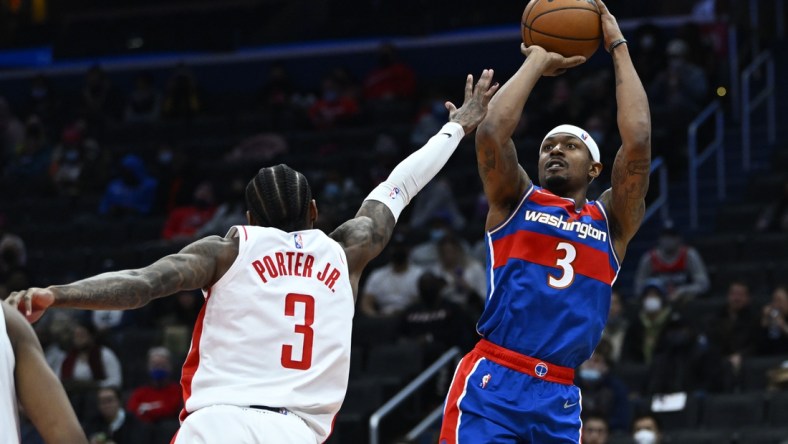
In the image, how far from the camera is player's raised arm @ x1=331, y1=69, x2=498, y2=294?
6.18 metres

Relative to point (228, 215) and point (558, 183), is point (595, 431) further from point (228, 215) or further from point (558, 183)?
point (228, 215)

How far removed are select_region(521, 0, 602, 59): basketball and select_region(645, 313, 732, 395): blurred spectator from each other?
6361 millimetres

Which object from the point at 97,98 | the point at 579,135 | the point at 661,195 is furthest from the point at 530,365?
the point at 97,98

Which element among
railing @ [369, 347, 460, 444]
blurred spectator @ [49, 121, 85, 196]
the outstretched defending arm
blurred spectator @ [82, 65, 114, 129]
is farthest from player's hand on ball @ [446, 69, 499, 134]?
blurred spectator @ [82, 65, 114, 129]

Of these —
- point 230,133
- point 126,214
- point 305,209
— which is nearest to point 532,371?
point 305,209

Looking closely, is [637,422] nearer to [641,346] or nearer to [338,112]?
[641,346]

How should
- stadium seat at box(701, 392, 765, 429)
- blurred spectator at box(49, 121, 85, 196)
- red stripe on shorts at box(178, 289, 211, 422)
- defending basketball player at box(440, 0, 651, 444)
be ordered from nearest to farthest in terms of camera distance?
1. red stripe on shorts at box(178, 289, 211, 422)
2. defending basketball player at box(440, 0, 651, 444)
3. stadium seat at box(701, 392, 765, 429)
4. blurred spectator at box(49, 121, 85, 196)

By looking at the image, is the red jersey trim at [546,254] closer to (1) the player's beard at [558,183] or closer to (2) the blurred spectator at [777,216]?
(1) the player's beard at [558,183]

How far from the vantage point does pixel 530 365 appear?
22.6 feet

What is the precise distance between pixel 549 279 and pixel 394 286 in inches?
356

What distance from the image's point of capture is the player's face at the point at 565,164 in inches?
285

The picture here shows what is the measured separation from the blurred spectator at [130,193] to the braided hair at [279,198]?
47.2 ft

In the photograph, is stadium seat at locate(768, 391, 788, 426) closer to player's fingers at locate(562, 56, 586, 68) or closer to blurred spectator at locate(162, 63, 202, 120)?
player's fingers at locate(562, 56, 586, 68)

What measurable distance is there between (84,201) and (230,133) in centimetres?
239
